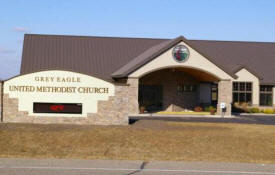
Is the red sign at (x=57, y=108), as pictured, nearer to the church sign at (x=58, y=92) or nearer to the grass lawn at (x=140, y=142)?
the church sign at (x=58, y=92)

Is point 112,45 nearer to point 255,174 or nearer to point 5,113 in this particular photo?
point 5,113

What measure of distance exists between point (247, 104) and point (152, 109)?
8792 mm

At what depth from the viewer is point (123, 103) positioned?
26109 millimetres

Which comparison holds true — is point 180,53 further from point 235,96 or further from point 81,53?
point 81,53

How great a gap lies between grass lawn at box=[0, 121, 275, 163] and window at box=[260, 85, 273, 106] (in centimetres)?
1669

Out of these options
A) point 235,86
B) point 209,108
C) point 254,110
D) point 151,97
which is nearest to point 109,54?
point 151,97

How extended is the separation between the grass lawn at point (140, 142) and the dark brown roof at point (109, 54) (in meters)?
14.3

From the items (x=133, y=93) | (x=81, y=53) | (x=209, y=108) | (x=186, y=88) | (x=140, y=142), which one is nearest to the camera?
(x=140, y=142)

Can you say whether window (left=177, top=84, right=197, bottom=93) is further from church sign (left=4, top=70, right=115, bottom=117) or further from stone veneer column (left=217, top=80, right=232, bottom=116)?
church sign (left=4, top=70, right=115, bottom=117)

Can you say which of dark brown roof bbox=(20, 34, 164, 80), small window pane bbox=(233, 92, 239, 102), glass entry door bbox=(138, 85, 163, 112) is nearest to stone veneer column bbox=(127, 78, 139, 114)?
glass entry door bbox=(138, 85, 163, 112)

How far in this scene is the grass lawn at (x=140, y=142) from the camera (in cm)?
1697

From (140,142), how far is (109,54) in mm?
22883

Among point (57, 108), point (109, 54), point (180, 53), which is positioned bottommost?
point (57, 108)

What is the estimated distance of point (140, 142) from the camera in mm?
19859
